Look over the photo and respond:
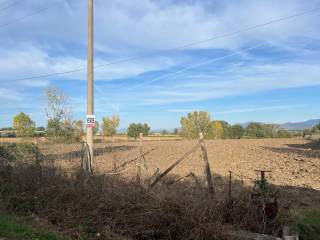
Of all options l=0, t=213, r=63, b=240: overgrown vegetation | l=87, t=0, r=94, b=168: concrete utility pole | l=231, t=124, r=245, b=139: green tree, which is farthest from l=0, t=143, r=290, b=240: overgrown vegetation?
l=231, t=124, r=245, b=139: green tree

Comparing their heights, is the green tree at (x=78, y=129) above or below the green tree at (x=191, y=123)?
below

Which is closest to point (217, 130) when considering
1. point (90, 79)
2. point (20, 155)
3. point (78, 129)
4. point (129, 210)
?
point (78, 129)

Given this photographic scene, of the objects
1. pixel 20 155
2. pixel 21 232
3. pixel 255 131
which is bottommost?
pixel 21 232

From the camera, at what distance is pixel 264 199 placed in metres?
8.31

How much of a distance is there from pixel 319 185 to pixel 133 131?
62637 mm

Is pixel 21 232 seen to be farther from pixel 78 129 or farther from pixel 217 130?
pixel 217 130

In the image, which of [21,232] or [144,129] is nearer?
[21,232]

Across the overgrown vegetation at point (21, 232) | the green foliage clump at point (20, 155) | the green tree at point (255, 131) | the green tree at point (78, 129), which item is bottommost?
the overgrown vegetation at point (21, 232)

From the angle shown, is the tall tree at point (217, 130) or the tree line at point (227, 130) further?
the tall tree at point (217, 130)

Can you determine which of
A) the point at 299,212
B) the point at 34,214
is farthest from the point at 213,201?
the point at 34,214

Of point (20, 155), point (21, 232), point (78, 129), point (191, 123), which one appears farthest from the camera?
Answer: point (191, 123)

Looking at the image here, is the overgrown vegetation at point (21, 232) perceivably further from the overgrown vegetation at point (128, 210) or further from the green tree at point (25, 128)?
the green tree at point (25, 128)

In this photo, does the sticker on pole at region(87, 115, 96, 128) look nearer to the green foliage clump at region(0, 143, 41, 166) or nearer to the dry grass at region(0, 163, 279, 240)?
the green foliage clump at region(0, 143, 41, 166)

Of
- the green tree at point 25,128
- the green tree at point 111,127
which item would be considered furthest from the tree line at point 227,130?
the green tree at point 25,128
